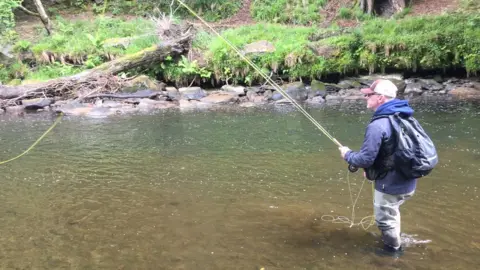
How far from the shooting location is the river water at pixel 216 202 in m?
4.60

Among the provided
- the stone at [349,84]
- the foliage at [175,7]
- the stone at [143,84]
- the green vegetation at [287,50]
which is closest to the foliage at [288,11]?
the foliage at [175,7]

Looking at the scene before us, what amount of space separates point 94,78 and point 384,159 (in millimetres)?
14863

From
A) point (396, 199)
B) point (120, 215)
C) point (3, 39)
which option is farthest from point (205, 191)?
point (3, 39)

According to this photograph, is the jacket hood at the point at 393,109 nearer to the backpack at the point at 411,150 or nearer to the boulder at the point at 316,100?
the backpack at the point at 411,150

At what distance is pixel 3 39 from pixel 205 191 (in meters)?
17.4

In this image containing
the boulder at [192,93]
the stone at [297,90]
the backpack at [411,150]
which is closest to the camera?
the backpack at [411,150]

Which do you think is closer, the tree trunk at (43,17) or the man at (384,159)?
the man at (384,159)

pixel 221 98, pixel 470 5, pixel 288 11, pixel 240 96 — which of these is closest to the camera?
pixel 221 98

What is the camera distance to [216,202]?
625 cm

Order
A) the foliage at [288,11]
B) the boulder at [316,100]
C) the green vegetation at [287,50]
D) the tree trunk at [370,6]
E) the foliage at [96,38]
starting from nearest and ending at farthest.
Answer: the boulder at [316,100], the green vegetation at [287,50], the foliage at [96,38], the tree trunk at [370,6], the foliage at [288,11]

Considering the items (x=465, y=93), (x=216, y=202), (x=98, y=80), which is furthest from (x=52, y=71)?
(x=465, y=93)

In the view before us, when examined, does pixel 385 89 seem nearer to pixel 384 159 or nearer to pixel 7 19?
pixel 384 159

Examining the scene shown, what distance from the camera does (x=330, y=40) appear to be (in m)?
17.6

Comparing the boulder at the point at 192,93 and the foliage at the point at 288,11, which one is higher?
the foliage at the point at 288,11
